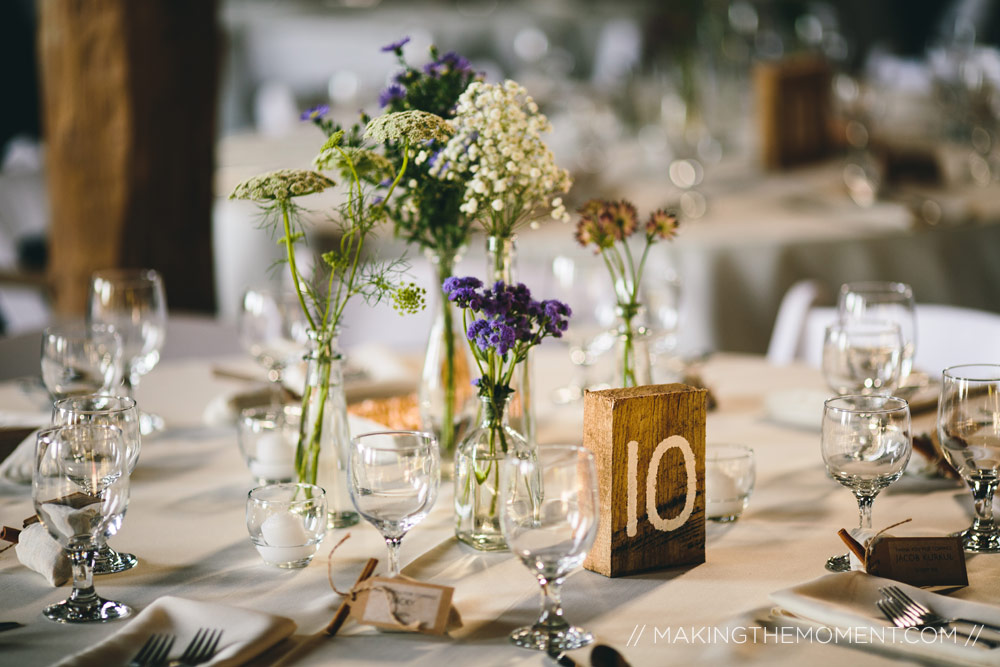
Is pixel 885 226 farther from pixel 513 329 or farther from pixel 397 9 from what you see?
pixel 397 9

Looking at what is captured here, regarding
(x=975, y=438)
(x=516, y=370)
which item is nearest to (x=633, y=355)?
(x=516, y=370)

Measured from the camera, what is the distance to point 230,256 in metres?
4.35

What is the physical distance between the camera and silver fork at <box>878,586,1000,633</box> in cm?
102

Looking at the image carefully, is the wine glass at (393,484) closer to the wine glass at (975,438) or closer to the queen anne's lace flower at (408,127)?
the queen anne's lace flower at (408,127)

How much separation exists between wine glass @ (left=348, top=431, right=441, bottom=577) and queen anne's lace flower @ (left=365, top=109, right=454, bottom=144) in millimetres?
319

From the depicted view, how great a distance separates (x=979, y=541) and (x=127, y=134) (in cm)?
258

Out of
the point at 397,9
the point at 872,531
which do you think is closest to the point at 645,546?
the point at 872,531

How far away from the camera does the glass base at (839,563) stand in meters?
1.20

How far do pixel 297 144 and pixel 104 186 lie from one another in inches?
83.4

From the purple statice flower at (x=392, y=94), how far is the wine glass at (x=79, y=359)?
527mm

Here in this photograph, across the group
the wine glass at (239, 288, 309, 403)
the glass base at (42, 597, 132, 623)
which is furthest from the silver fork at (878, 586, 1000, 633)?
the wine glass at (239, 288, 309, 403)

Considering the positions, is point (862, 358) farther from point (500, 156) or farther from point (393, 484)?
point (393, 484)

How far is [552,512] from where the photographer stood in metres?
1.01

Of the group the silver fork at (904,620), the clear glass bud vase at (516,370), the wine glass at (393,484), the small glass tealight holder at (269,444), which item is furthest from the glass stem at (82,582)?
the silver fork at (904,620)
